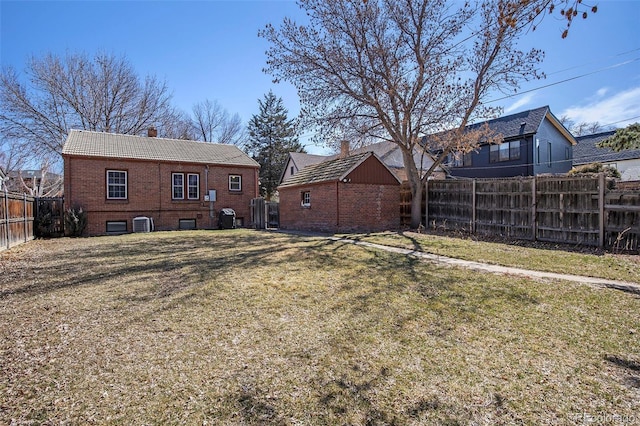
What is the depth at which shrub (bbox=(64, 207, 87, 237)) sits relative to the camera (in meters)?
15.2

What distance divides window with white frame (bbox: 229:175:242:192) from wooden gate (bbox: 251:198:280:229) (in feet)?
4.21

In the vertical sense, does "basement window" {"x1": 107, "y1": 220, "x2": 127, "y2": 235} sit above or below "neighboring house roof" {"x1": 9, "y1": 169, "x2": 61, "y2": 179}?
below

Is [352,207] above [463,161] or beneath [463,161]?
beneath

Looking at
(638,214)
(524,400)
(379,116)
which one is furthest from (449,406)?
(379,116)

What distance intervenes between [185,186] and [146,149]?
9.44 feet

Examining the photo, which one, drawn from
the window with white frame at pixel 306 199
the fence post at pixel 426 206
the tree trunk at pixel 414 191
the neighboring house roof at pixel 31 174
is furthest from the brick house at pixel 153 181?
the neighboring house roof at pixel 31 174

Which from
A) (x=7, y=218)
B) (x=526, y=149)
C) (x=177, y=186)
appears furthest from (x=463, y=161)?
(x=7, y=218)

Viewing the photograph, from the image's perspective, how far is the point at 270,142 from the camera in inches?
1615

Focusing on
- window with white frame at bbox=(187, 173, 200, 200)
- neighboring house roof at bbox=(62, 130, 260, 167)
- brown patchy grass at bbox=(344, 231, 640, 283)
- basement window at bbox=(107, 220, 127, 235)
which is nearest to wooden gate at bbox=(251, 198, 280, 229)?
neighboring house roof at bbox=(62, 130, 260, 167)

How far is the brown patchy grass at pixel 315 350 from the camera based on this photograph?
7.94 feet

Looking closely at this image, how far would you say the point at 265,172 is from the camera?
39938mm

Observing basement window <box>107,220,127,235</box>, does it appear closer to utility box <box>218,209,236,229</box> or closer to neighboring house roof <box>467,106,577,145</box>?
utility box <box>218,209,236,229</box>

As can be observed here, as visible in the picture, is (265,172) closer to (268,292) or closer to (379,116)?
(379,116)

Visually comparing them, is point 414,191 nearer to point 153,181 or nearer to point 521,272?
point 521,272
